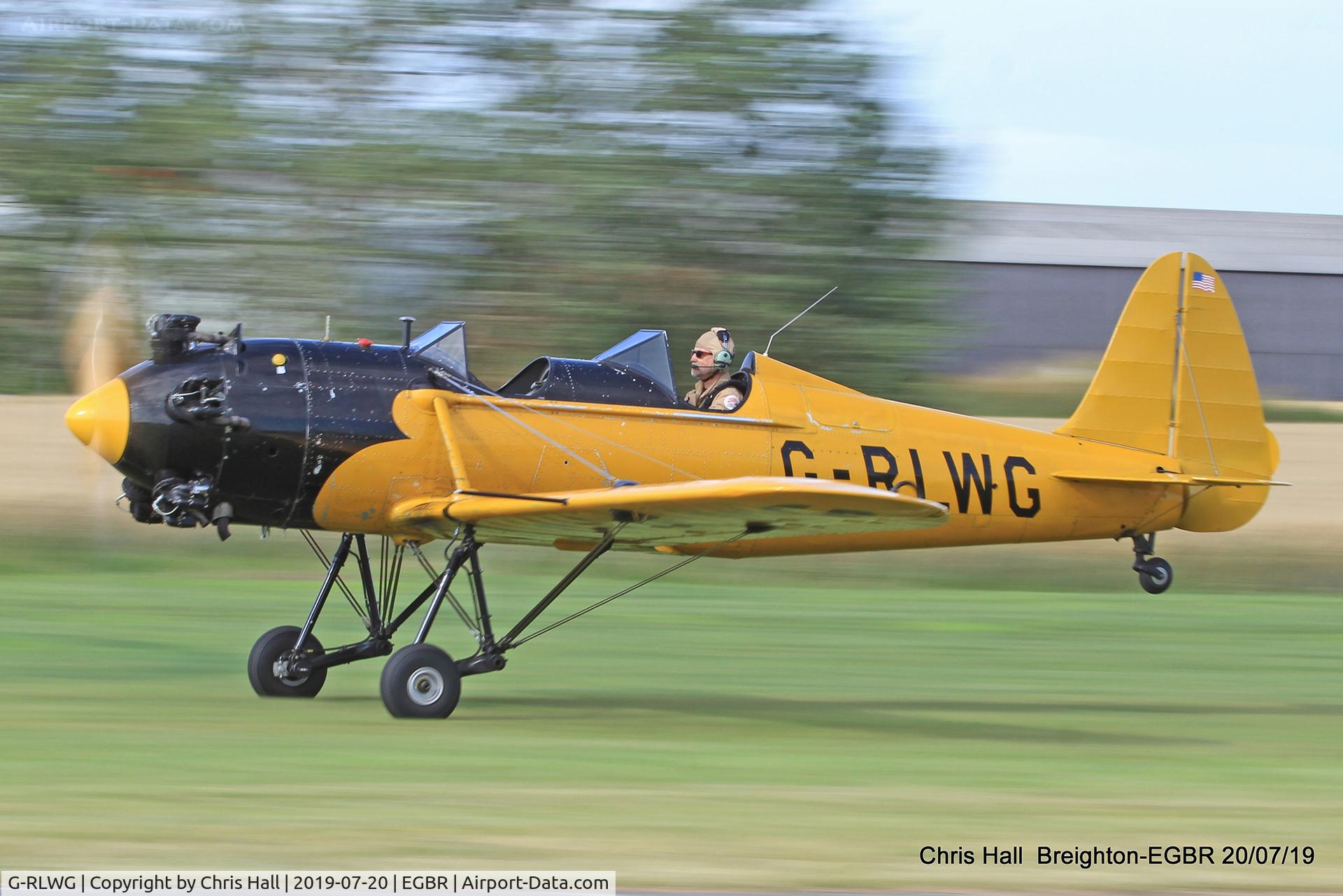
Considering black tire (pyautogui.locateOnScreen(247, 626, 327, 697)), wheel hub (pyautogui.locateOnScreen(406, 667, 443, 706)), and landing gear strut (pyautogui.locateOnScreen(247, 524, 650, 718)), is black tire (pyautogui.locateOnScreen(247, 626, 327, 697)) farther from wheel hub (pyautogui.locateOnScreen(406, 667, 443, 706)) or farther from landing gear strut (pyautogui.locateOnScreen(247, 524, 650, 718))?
wheel hub (pyautogui.locateOnScreen(406, 667, 443, 706))

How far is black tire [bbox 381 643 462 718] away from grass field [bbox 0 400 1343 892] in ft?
0.58

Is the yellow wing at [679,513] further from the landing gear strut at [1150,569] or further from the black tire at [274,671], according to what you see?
the landing gear strut at [1150,569]

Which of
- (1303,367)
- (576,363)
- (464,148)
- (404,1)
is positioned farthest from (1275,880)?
(1303,367)

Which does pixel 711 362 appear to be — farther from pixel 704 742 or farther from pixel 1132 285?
pixel 1132 285

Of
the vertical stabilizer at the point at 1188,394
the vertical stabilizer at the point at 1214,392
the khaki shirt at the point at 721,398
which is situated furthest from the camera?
the vertical stabilizer at the point at 1214,392

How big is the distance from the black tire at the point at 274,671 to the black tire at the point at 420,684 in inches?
46.7

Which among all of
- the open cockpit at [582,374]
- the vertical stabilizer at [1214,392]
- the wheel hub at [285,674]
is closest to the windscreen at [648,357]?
the open cockpit at [582,374]

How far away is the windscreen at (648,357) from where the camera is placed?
959 centimetres

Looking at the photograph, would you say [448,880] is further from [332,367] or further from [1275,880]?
[332,367]

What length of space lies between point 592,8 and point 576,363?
14.0m

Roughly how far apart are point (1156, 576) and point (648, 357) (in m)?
4.09

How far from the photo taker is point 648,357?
9656 millimetres

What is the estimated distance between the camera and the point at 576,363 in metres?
9.45

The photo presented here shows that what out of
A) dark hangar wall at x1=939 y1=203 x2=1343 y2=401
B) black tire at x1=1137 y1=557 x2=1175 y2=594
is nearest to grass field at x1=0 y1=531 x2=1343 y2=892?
black tire at x1=1137 y1=557 x2=1175 y2=594
